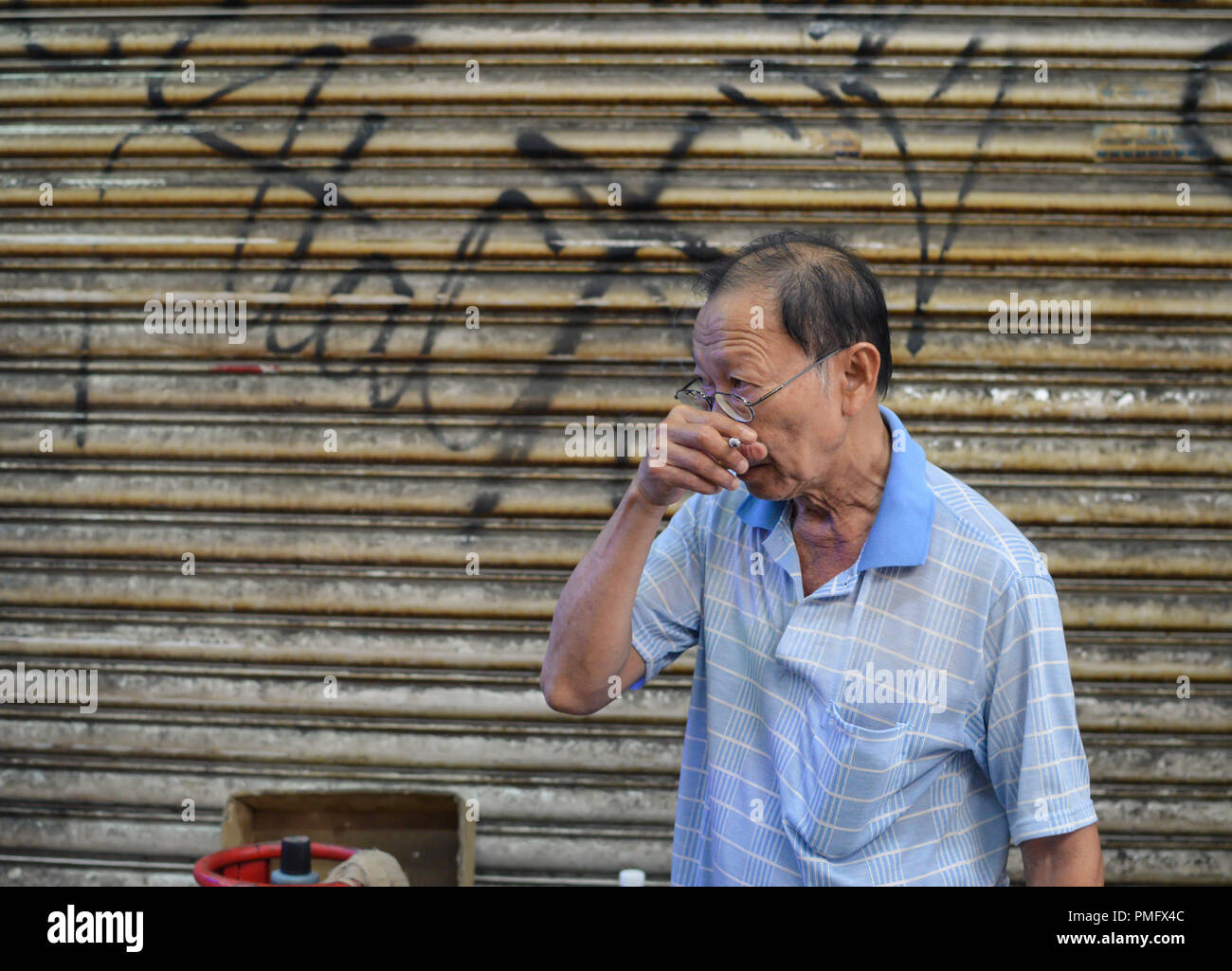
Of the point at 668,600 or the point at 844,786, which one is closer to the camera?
the point at 844,786

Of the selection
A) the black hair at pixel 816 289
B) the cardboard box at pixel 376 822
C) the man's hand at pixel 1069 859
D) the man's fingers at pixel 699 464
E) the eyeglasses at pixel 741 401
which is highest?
the black hair at pixel 816 289

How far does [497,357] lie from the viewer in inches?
A: 158

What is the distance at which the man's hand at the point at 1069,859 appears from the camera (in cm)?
164

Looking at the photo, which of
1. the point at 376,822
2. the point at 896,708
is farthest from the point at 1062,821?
the point at 376,822

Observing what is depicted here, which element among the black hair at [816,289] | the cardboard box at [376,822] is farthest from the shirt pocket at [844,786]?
the cardboard box at [376,822]

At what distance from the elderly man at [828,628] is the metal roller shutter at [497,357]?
2033 millimetres

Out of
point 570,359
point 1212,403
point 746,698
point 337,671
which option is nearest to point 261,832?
point 337,671

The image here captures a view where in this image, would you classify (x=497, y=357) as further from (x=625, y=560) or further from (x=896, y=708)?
(x=896, y=708)

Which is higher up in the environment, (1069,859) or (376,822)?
(1069,859)

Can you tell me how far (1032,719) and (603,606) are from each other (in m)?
0.80

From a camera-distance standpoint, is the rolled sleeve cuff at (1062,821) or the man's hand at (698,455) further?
the man's hand at (698,455)

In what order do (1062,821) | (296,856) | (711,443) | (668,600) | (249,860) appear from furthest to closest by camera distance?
(249,860) → (296,856) → (668,600) → (711,443) → (1062,821)

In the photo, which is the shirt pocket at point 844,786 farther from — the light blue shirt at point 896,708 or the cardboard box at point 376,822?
the cardboard box at point 376,822

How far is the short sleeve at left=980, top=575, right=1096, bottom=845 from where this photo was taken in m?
1.63
